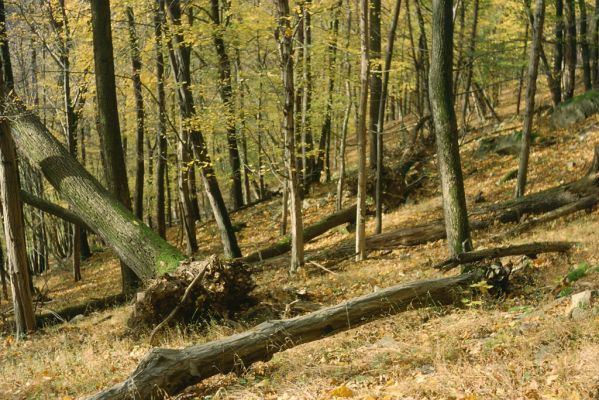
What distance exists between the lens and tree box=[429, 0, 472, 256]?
307 inches

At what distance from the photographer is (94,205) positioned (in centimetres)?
954

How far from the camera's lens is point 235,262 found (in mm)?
8570

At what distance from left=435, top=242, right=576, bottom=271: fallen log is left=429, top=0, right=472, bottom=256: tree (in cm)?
32

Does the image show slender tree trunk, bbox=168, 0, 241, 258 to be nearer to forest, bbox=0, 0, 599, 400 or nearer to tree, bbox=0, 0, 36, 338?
forest, bbox=0, 0, 599, 400

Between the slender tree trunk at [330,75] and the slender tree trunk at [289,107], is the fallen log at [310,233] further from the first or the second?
the slender tree trunk at [289,107]

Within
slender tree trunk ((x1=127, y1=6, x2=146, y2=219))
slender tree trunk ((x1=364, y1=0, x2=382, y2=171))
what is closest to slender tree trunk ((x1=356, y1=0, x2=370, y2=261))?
slender tree trunk ((x1=364, y1=0, x2=382, y2=171))

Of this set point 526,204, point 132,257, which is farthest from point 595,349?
point 526,204

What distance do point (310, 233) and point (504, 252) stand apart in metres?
7.45

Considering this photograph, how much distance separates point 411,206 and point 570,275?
977 cm

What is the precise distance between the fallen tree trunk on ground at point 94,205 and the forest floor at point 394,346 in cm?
119

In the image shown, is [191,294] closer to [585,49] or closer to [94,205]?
[94,205]

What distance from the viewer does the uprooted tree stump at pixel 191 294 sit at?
8.15 meters

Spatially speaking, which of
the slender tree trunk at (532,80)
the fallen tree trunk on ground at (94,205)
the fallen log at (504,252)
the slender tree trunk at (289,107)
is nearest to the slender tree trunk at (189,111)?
the slender tree trunk at (289,107)

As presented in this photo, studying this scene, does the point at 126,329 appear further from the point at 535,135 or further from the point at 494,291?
the point at 535,135
